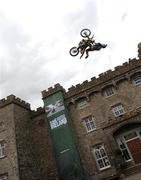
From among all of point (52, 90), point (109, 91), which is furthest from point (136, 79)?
point (52, 90)

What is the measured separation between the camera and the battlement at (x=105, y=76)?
A: 30955 mm

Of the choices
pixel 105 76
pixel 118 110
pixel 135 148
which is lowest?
pixel 135 148

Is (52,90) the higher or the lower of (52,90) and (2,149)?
the higher

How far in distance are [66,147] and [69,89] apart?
727 cm

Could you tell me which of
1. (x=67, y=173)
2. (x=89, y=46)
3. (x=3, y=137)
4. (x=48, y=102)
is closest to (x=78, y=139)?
(x=67, y=173)

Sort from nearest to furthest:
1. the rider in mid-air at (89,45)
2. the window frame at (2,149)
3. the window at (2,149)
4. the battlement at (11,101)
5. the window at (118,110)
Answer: the rider in mid-air at (89,45)
the window at (118,110)
the window frame at (2,149)
the window at (2,149)
the battlement at (11,101)

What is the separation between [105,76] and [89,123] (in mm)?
5915

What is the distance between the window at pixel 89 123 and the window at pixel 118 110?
2744 mm

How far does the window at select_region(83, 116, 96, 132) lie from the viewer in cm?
3114

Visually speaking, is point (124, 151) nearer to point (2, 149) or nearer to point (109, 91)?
point (109, 91)

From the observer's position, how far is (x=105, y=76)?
105ft

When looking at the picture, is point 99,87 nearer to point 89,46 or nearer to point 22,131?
point 22,131

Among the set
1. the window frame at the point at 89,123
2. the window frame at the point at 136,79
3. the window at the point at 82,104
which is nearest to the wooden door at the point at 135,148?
the window frame at the point at 89,123

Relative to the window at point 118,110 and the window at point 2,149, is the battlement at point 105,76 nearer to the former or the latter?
the window at point 118,110
